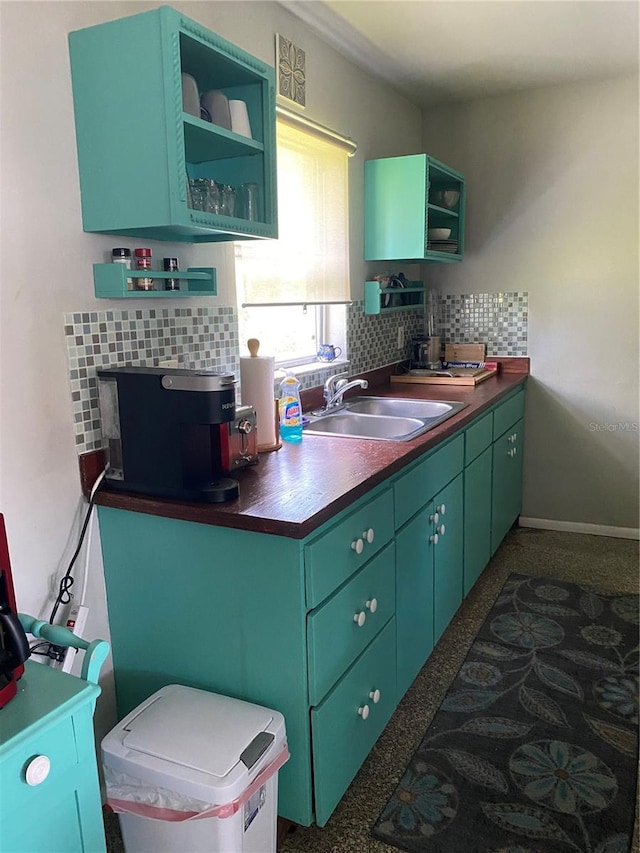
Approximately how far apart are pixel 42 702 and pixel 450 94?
344 cm

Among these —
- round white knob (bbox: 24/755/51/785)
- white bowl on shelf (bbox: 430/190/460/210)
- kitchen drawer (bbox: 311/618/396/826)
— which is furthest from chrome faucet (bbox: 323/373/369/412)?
round white knob (bbox: 24/755/51/785)

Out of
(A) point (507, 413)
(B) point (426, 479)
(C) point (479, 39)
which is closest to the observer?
(B) point (426, 479)

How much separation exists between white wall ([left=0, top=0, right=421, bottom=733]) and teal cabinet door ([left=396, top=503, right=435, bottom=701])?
34.4 inches

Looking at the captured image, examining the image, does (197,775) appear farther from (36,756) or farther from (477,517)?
(477,517)

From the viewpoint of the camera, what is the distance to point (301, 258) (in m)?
2.71

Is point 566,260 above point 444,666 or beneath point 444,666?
above

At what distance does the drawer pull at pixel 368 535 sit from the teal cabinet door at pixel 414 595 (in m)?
0.22

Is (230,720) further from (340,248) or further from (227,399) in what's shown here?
(340,248)

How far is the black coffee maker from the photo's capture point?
1.58 meters

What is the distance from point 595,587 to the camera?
10.1 feet

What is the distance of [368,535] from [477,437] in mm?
1187

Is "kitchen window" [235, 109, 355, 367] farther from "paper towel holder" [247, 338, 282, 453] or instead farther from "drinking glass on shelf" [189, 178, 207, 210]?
"drinking glass on shelf" [189, 178, 207, 210]

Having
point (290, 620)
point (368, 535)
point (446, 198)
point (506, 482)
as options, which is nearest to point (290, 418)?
point (368, 535)

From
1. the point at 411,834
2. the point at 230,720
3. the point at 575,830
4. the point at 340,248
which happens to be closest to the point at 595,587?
the point at 575,830
